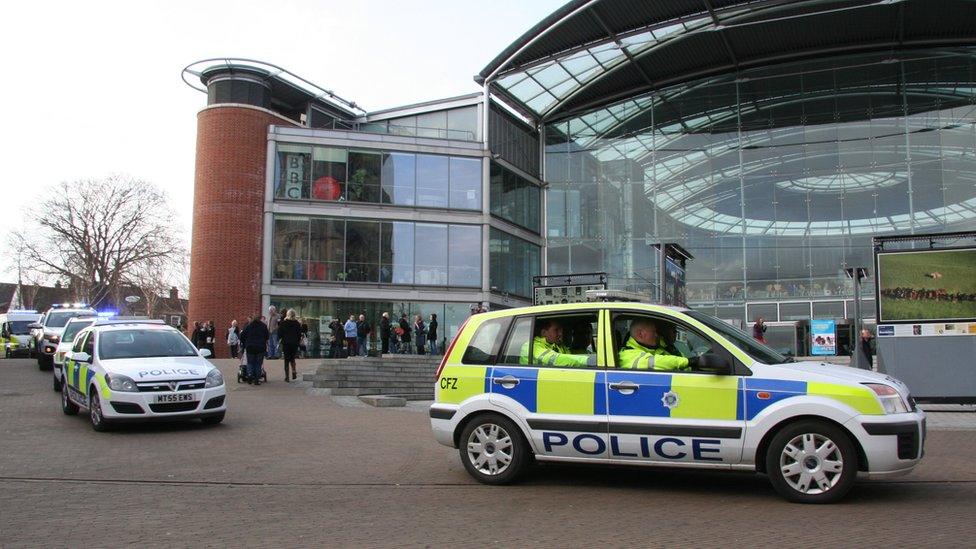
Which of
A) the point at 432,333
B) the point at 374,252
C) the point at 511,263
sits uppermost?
the point at 374,252

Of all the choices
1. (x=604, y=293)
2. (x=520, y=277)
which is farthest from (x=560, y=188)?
(x=604, y=293)

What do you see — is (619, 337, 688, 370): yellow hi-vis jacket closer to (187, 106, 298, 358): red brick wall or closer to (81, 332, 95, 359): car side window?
(81, 332, 95, 359): car side window

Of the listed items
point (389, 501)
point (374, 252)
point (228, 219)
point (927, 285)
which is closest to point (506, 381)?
point (389, 501)

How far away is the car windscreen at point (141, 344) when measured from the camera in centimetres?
1216

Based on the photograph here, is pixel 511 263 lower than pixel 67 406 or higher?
higher

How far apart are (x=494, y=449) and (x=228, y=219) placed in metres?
27.9

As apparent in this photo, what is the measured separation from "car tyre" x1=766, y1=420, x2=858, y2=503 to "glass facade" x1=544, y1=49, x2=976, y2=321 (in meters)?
26.5

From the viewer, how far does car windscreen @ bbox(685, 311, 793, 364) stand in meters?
7.04

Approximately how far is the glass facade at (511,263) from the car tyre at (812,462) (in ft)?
92.9

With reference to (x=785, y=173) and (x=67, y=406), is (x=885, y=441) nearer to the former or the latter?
(x=67, y=406)

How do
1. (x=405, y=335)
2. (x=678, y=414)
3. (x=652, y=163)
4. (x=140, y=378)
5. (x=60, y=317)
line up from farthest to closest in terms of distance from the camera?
(x=652, y=163) < (x=405, y=335) < (x=60, y=317) < (x=140, y=378) < (x=678, y=414)

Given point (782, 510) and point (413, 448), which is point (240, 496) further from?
point (782, 510)

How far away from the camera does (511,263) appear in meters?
36.8

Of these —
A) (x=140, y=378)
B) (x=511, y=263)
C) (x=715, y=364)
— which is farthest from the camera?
(x=511, y=263)
